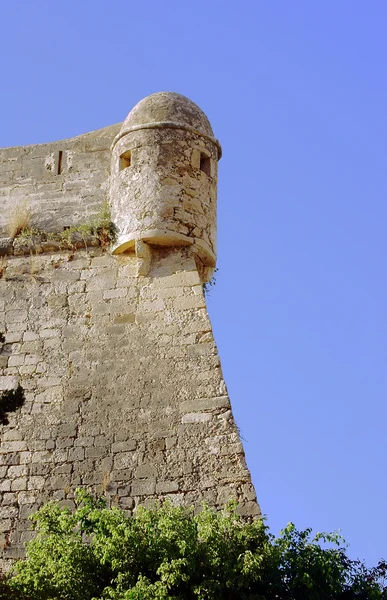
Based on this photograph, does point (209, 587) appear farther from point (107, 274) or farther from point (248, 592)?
point (107, 274)

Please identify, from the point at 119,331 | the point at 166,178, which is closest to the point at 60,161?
the point at 166,178

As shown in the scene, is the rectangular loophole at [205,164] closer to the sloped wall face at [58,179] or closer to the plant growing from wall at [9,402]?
the sloped wall face at [58,179]

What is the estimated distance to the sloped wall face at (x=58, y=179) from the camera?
987 cm

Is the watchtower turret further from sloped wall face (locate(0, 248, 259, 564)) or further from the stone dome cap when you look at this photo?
sloped wall face (locate(0, 248, 259, 564))

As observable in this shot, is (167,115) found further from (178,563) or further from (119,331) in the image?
(178,563)

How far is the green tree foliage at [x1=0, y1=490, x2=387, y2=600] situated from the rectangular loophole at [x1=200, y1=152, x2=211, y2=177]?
12.3 ft

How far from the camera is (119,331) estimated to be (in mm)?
8898

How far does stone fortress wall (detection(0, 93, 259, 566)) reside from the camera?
26.3 feet

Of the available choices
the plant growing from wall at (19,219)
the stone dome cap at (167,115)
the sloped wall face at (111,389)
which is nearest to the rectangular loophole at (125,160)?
the stone dome cap at (167,115)

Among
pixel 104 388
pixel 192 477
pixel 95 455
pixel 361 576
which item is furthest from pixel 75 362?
pixel 361 576

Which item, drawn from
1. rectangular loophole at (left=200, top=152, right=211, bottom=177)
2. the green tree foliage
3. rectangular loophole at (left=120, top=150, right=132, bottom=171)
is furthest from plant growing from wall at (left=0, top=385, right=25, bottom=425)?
rectangular loophole at (left=200, top=152, right=211, bottom=177)

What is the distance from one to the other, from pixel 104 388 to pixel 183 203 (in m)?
1.86

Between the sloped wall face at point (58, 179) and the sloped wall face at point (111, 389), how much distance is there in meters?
→ 0.49

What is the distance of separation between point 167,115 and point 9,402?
123 inches
